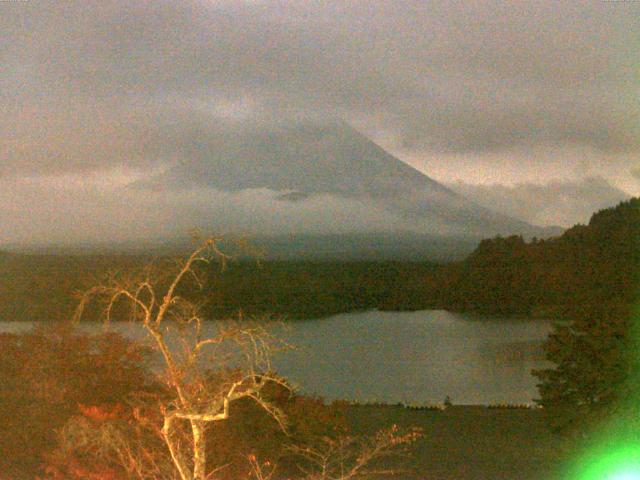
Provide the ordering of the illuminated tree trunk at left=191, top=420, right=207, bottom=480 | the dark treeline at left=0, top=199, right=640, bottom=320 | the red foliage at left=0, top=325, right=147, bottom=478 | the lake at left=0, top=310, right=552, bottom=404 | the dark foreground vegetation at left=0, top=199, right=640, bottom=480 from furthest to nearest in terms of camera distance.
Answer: the dark treeline at left=0, top=199, right=640, bottom=320, the lake at left=0, top=310, right=552, bottom=404, the red foliage at left=0, top=325, right=147, bottom=478, the dark foreground vegetation at left=0, top=199, right=640, bottom=480, the illuminated tree trunk at left=191, top=420, right=207, bottom=480

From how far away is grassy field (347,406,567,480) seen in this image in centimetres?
909

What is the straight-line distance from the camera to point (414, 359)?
76.1ft

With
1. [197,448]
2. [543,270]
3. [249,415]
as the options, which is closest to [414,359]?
[543,270]

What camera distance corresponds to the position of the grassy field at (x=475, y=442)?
→ 909 cm

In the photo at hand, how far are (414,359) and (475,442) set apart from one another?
1232 cm

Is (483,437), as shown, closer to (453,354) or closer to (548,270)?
(453,354)

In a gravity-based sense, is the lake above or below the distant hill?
below

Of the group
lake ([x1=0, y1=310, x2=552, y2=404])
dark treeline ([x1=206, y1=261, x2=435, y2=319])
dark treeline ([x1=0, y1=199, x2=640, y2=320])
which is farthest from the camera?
dark treeline ([x1=206, y1=261, x2=435, y2=319])

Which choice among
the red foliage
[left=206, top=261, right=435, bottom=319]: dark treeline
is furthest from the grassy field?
[left=206, top=261, right=435, bottom=319]: dark treeline

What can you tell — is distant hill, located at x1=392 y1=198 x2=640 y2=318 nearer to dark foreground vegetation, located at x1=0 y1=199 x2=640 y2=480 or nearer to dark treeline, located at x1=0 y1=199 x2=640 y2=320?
dark treeline, located at x1=0 y1=199 x2=640 y2=320

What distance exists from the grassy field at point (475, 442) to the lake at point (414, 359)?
2527 mm

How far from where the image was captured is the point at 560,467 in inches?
361

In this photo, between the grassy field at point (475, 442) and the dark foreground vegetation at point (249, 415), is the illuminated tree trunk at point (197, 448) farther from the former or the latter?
the grassy field at point (475, 442)

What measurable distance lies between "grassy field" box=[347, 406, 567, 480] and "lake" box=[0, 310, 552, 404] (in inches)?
99.5
